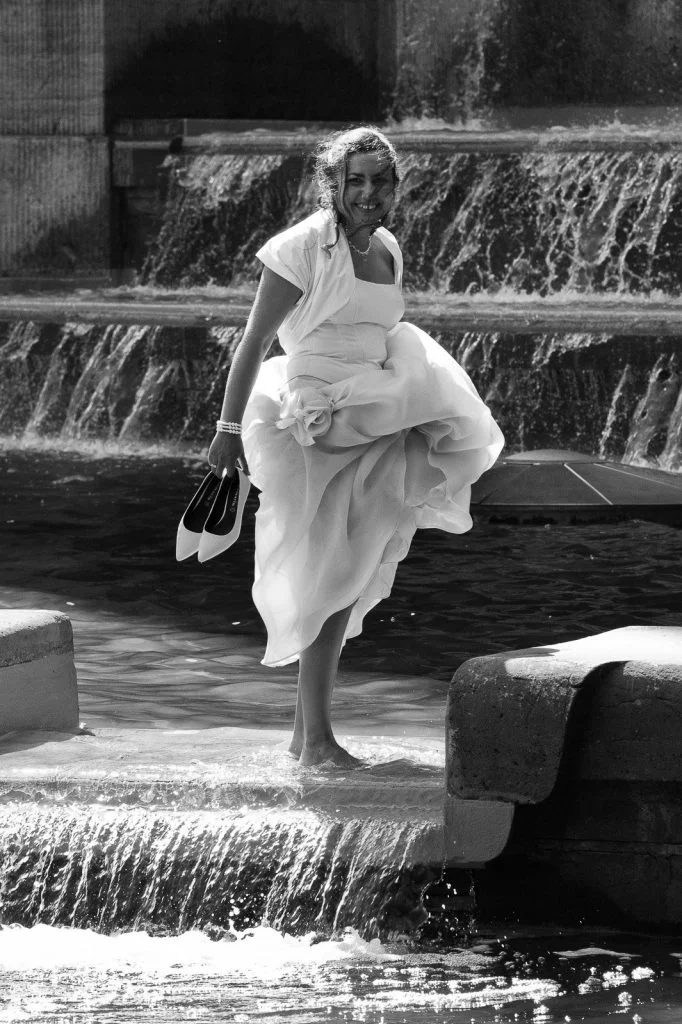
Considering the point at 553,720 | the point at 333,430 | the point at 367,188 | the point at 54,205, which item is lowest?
the point at 54,205

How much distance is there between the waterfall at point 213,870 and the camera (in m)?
4.45

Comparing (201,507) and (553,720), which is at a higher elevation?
(201,507)

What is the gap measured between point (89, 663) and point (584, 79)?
12.7 meters

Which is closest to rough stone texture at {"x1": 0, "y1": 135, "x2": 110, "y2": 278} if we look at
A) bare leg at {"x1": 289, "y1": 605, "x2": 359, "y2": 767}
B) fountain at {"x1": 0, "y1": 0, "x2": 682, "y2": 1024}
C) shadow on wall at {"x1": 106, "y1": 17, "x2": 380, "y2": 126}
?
fountain at {"x1": 0, "y1": 0, "x2": 682, "y2": 1024}

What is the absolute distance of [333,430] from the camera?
502cm

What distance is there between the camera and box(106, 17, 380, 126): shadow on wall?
17.4 meters

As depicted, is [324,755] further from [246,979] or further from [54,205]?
[54,205]

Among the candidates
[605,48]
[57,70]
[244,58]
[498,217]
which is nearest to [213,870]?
[498,217]

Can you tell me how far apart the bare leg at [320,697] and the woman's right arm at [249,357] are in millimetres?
500

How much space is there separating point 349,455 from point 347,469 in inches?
1.5

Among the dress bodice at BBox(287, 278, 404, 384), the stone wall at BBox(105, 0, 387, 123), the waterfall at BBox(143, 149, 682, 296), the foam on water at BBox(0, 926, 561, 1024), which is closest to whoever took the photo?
the foam on water at BBox(0, 926, 561, 1024)

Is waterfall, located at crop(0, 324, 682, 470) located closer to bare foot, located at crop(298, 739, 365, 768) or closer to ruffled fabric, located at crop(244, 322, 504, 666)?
ruffled fabric, located at crop(244, 322, 504, 666)

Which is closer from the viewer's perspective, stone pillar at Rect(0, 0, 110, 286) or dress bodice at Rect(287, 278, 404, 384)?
dress bodice at Rect(287, 278, 404, 384)

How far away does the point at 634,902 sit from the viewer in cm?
438
